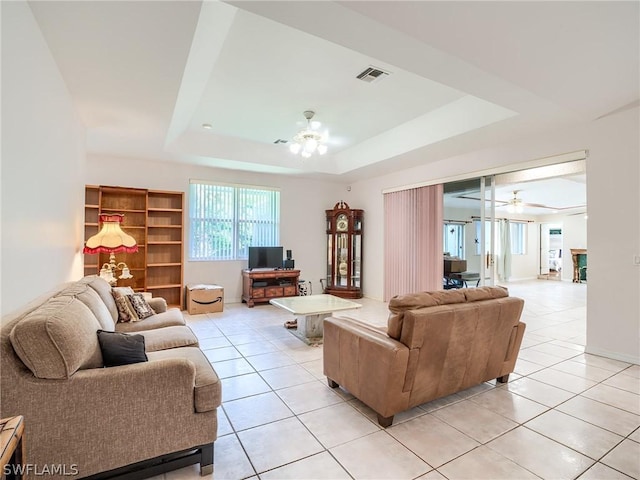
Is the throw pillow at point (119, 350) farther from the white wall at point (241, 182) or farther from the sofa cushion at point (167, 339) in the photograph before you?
the white wall at point (241, 182)

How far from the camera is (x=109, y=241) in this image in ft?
11.9

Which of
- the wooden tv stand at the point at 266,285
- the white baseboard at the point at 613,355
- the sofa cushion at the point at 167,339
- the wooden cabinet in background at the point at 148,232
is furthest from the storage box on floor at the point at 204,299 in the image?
the white baseboard at the point at 613,355

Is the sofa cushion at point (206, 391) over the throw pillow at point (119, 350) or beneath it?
beneath

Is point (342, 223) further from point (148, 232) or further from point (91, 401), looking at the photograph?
point (91, 401)

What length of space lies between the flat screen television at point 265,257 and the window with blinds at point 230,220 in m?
0.33

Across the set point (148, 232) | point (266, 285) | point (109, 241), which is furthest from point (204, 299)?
point (109, 241)

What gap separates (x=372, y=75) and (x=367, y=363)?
2771mm

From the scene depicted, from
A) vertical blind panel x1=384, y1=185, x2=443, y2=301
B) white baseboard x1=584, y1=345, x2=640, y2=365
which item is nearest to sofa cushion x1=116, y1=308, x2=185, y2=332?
vertical blind panel x1=384, y1=185, x2=443, y2=301

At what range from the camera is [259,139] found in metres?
5.44

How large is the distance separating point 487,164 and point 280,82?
10.3ft

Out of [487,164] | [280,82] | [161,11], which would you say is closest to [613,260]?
[487,164]

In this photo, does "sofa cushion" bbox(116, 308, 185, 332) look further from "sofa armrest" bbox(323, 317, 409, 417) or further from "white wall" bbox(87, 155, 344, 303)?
"white wall" bbox(87, 155, 344, 303)

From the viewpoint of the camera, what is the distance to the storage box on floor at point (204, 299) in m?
5.33

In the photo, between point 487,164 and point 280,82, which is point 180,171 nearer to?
point 280,82
